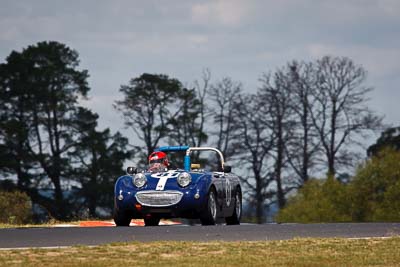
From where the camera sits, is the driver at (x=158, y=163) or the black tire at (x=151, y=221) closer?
the driver at (x=158, y=163)

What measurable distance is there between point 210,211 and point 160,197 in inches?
43.1

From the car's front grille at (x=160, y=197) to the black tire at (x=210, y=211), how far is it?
602 millimetres

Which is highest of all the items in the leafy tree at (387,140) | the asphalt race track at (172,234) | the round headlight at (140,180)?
the leafy tree at (387,140)

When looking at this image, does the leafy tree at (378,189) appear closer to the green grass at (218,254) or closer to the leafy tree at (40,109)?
the leafy tree at (40,109)

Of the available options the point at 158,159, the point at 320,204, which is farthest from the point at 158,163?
the point at 320,204

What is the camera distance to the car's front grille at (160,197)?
23.8m

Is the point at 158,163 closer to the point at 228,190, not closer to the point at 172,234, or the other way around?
the point at 228,190

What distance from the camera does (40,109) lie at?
7212 cm

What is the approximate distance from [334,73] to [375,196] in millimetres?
9992

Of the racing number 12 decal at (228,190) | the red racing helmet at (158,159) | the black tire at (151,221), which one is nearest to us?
the red racing helmet at (158,159)

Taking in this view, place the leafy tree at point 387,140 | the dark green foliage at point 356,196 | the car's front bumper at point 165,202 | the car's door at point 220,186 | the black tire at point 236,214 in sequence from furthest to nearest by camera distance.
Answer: the leafy tree at point 387,140
the dark green foliage at point 356,196
the black tire at point 236,214
the car's door at point 220,186
the car's front bumper at point 165,202

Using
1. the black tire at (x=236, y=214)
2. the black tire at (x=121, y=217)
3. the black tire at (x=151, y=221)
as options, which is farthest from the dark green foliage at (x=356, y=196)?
the black tire at (x=121, y=217)

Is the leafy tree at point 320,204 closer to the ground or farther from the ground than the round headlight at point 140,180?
farther from the ground

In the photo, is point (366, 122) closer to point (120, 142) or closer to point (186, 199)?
point (120, 142)
